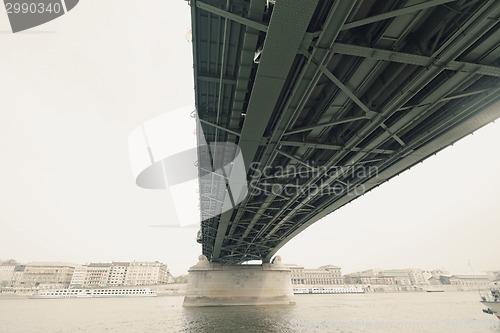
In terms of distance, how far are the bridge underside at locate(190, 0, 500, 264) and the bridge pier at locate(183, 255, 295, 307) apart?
37.4m

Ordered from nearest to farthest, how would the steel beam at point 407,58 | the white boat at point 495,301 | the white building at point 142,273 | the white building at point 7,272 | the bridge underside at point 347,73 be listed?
1. the bridge underside at point 347,73
2. the steel beam at point 407,58
3. the white boat at point 495,301
4. the white building at point 7,272
5. the white building at point 142,273

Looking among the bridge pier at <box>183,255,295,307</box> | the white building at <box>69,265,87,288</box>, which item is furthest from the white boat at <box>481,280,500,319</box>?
the white building at <box>69,265,87,288</box>

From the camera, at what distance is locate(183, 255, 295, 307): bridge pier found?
4491cm

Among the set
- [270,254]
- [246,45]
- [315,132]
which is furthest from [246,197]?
[270,254]

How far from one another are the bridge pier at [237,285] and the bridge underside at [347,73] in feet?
123

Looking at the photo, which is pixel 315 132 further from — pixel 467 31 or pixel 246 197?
pixel 246 197

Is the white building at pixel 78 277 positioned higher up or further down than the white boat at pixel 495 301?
higher up

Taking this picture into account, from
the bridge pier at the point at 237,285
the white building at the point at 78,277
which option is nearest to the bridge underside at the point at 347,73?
the bridge pier at the point at 237,285

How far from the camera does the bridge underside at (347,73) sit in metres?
6.79

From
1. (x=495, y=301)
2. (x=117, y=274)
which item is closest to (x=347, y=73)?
(x=495, y=301)

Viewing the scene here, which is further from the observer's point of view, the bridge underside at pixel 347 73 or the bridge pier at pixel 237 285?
the bridge pier at pixel 237 285

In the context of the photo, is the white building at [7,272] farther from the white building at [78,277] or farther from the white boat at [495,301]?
the white boat at [495,301]

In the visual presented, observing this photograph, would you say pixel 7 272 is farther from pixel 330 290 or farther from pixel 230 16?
pixel 230 16

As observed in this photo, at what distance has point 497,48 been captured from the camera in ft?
25.7
